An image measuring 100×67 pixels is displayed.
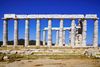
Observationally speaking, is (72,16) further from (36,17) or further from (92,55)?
(92,55)

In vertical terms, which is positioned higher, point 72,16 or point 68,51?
point 72,16

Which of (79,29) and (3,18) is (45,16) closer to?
(3,18)

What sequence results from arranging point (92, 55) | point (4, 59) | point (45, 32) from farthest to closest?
point (45, 32)
point (92, 55)
point (4, 59)

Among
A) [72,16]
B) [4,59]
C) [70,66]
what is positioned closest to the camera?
[70,66]

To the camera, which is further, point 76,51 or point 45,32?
point 45,32

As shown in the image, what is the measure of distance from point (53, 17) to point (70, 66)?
35921 mm

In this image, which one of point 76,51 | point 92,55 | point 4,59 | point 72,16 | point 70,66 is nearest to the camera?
point 70,66

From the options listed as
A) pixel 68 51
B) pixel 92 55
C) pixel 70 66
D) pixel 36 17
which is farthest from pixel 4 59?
pixel 36 17

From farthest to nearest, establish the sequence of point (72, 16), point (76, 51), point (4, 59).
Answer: point (72, 16)
point (76, 51)
point (4, 59)

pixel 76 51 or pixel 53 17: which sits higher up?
pixel 53 17

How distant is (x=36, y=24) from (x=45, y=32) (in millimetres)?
21329

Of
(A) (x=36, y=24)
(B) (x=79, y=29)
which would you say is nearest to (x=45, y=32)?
(B) (x=79, y=29)

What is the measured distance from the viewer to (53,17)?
62.5 meters

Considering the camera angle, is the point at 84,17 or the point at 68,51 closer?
the point at 68,51
